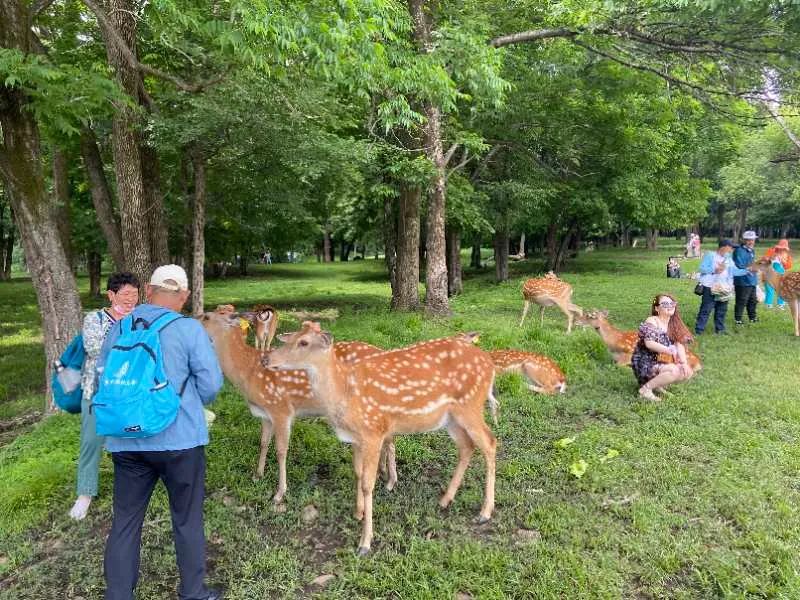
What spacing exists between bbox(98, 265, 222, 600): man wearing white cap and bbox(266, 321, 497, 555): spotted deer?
2.64 ft

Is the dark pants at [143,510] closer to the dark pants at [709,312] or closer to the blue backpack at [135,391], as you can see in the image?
the blue backpack at [135,391]

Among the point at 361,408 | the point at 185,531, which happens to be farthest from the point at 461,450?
the point at 185,531

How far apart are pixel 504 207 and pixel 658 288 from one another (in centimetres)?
550

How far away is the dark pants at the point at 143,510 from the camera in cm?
311

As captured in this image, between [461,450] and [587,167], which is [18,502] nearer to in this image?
[461,450]

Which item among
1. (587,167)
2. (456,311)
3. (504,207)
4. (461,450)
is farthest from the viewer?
(587,167)

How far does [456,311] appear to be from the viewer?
13.3 meters

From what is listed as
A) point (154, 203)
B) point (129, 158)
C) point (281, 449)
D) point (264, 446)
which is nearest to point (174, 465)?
point (281, 449)

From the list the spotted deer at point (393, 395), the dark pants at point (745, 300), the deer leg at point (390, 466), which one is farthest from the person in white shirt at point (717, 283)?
the deer leg at point (390, 466)

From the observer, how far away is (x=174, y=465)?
10.1 ft

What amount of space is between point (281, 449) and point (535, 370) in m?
3.54

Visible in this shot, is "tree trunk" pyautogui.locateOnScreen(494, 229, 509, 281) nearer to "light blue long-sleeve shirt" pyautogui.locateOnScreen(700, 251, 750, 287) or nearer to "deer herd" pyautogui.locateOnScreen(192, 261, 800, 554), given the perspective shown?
"light blue long-sleeve shirt" pyautogui.locateOnScreen(700, 251, 750, 287)

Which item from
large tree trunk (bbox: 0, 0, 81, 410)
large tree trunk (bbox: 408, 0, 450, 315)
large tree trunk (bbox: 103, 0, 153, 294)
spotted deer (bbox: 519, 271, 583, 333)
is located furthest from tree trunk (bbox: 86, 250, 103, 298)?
spotted deer (bbox: 519, 271, 583, 333)

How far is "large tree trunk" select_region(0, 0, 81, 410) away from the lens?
19.7ft
